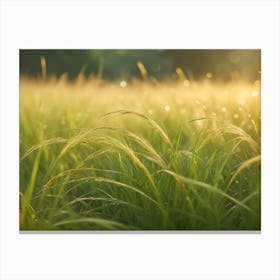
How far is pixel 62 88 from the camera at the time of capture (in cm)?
317

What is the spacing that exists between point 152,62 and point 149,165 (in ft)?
2.22

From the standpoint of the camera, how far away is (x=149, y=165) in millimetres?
2727

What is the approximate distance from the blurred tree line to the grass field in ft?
0.26

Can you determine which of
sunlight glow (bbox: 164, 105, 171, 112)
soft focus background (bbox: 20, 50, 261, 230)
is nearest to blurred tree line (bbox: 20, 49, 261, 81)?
soft focus background (bbox: 20, 50, 261, 230)

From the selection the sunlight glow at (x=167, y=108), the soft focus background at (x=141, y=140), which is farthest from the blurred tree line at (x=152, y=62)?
the sunlight glow at (x=167, y=108)

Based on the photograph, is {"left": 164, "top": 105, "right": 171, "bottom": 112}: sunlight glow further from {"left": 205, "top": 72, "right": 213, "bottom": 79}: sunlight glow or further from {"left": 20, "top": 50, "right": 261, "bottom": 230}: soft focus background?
{"left": 205, "top": 72, "right": 213, "bottom": 79}: sunlight glow

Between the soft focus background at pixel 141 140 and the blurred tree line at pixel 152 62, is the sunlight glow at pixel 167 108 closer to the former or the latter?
the soft focus background at pixel 141 140

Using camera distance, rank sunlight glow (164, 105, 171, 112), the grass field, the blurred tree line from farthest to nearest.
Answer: sunlight glow (164, 105, 171, 112) → the blurred tree line → the grass field

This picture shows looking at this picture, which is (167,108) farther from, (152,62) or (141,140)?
(141,140)

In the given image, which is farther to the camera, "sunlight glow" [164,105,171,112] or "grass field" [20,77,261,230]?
"sunlight glow" [164,105,171,112]

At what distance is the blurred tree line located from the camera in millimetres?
2914
